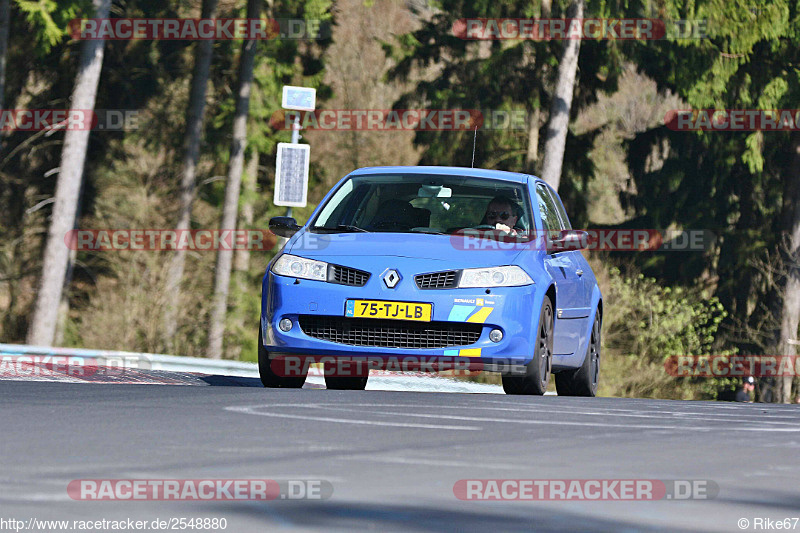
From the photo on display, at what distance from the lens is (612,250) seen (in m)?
38.9

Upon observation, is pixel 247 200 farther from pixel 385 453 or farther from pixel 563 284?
pixel 385 453

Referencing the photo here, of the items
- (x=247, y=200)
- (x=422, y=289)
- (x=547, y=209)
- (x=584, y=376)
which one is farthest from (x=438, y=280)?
(x=247, y=200)

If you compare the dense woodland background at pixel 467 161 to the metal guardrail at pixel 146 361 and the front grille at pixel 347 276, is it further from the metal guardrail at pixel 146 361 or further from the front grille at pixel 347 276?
the front grille at pixel 347 276

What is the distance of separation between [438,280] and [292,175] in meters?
5.91

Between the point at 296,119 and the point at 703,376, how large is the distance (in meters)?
23.5

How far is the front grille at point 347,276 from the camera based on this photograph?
10523mm

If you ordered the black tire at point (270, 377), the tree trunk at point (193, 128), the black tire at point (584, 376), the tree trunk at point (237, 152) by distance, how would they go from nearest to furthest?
the black tire at point (270, 377) < the black tire at point (584, 376) < the tree trunk at point (193, 128) < the tree trunk at point (237, 152)

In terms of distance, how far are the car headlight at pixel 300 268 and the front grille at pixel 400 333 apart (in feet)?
1.04

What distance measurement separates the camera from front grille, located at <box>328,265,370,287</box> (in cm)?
1052

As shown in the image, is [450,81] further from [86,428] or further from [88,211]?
[86,428]

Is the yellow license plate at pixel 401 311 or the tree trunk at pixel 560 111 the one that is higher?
the tree trunk at pixel 560 111

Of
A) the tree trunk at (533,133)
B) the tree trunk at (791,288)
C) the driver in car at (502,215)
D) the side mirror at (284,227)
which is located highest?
the tree trunk at (533,133)

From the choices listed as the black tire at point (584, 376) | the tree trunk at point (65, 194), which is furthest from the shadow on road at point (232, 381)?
the tree trunk at point (65, 194)

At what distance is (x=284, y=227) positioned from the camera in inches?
457
